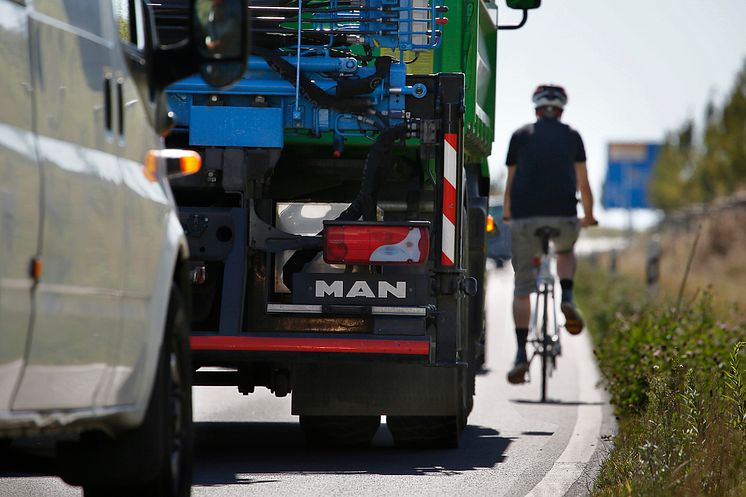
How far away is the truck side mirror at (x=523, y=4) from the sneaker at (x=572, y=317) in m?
2.62

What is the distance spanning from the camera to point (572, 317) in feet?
48.5

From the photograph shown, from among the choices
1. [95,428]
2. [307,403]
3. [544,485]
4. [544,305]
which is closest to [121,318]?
[95,428]

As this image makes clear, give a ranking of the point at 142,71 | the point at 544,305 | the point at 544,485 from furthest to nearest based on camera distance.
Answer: the point at 544,305 → the point at 544,485 → the point at 142,71

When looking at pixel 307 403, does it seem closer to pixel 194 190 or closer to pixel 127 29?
pixel 194 190

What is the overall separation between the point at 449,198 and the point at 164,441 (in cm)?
422

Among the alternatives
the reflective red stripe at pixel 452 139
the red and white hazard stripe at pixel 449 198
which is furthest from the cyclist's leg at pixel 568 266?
the reflective red stripe at pixel 452 139

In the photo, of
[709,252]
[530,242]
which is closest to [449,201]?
[530,242]

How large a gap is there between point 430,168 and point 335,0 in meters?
1.13

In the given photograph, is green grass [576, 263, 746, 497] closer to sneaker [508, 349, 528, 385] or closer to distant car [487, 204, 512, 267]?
sneaker [508, 349, 528, 385]

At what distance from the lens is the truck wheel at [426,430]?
37.4 feet

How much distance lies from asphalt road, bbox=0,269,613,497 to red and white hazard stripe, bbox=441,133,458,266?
3.99 ft

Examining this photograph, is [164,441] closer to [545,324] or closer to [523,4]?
[523,4]

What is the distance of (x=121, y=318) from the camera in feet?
20.8

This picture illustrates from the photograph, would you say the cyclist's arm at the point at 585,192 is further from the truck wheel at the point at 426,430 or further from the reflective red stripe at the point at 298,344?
the reflective red stripe at the point at 298,344
